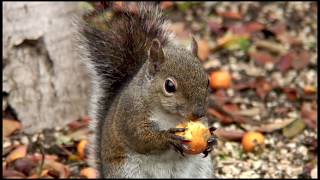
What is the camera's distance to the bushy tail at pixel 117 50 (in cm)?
337

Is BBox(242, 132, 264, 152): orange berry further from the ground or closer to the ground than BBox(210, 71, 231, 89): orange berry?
closer to the ground

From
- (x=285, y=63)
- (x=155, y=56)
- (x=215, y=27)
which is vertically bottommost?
(x=155, y=56)

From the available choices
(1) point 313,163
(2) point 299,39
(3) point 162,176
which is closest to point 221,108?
(1) point 313,163

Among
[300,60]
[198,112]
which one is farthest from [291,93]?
[198,112]

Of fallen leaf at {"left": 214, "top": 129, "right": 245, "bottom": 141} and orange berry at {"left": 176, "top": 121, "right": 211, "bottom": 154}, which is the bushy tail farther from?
fallen leaf at {"left": 214, "top": 129, "right": 245, "bottom": 141}

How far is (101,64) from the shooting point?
11.3 ft

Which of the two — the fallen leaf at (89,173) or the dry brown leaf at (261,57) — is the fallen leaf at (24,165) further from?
the dry brown leaf at (261,57)

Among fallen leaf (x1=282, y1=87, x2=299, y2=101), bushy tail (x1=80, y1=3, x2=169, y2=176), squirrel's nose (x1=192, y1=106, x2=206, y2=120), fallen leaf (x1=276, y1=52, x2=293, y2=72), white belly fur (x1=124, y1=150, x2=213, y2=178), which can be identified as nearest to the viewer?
squirrel's nose (x1=192, y1=106, x2=206, y2=120)

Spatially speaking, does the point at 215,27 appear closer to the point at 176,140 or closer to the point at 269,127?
the point at 269,127

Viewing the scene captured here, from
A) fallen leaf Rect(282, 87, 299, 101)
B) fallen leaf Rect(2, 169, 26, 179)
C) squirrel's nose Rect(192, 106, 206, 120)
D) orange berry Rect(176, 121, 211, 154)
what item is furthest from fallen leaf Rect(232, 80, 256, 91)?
squirrel's nose Rect(192, 106, 206, 120)

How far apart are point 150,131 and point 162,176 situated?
0.64 feet

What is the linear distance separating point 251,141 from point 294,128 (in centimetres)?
34

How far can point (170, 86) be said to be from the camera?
2928 mm

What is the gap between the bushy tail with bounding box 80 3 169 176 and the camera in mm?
3367
